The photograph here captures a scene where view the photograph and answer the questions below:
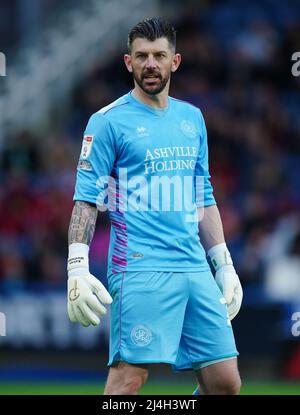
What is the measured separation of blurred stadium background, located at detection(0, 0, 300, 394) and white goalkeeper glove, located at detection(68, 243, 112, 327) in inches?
203

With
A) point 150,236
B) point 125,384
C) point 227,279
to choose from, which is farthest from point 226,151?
point 125,384

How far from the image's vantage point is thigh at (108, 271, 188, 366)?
5855 mm

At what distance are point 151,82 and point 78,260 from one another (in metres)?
1.06

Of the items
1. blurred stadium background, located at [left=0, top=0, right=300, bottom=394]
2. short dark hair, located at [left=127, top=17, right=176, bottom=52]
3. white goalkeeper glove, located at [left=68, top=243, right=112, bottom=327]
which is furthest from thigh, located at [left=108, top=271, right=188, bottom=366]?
blurred stadium background, located at [left=0, top=0, right=300, bottom=394]

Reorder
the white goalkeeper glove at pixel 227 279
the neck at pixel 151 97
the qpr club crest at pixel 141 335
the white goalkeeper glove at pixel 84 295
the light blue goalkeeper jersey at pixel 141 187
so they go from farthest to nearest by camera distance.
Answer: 1. the white goalkeeper glove at pixel 227 279
2. the neck at pixel 151 97
3. the light blue goalkeeper jersey at pixel 141 187
4. the qpr club crest at pixel 141 335
5. the white goalkeeper glove at pixel 84 295

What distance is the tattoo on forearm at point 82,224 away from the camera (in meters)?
5.93

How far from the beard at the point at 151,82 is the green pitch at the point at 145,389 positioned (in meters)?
4.96

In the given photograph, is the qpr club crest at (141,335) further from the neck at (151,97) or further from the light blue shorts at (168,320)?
the neck at (151,97)

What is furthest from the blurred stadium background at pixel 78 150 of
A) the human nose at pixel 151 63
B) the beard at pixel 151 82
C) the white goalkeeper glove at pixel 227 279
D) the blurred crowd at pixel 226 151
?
the human nose at pixel 151 63

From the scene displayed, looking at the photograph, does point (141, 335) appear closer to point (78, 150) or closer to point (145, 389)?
point (145, 389)

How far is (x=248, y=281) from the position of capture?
12266mm

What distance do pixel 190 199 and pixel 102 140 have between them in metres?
0.60

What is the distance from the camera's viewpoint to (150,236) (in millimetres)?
6012
